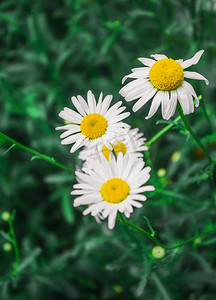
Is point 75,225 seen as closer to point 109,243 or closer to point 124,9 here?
point 109,243

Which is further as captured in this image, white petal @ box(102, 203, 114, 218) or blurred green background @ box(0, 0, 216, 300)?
blurred green background @ box(0, 0, 216, 300)

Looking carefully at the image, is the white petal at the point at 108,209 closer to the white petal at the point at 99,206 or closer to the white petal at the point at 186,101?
the white petal at the point at 99,206

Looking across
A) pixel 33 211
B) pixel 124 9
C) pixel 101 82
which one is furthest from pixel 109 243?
pixel 124 9

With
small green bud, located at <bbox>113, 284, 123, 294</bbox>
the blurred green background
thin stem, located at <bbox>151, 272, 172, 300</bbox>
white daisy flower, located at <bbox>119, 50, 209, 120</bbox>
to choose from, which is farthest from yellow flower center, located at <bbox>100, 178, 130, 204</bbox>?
small green bud, located at <bbox>113, 284, 123, 294</bbox>

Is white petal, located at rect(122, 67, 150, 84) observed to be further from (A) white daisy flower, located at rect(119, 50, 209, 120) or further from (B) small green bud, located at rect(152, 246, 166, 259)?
(B) small green bud, located at rect(152, 246, 166, 259)

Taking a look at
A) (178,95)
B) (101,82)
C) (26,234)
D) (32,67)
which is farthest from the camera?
(32,67)

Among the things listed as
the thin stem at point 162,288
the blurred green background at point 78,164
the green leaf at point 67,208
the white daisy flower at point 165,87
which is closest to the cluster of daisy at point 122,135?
the white daisy flower at point 165,87
